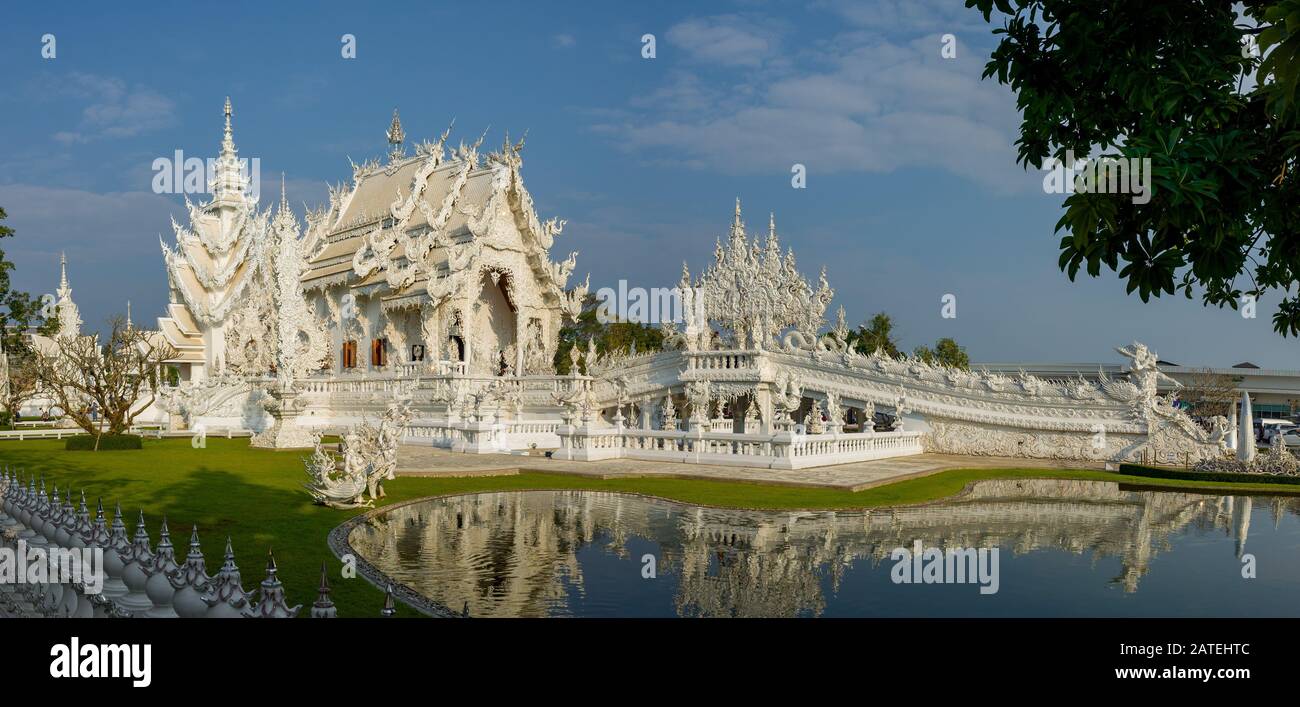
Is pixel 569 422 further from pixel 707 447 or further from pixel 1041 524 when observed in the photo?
pixel 1041 524

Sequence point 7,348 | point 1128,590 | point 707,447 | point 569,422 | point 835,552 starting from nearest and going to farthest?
point 1128,590 < point 835,552 < point 707,447 < point 569,422 < point 7,348

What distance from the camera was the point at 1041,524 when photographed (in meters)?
12.8

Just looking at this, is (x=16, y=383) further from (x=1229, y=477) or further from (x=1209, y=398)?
(x=1209, y=398)

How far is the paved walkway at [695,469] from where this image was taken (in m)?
16.5

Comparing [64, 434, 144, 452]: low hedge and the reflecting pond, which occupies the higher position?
[64, 434, 144, 452]: low hedge

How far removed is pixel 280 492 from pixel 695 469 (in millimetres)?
8021

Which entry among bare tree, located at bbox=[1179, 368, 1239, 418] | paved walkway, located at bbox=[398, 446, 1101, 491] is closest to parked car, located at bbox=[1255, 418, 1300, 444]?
bare tree, located at bbox=[1179, 368, 1239, 418]

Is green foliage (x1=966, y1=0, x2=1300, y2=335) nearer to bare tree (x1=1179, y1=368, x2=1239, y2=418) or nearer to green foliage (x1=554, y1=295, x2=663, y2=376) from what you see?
bare tree (x1=1179, y1=368, x2=1239, y2=418)

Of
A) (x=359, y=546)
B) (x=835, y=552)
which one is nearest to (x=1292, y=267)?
(x=835, y=552)

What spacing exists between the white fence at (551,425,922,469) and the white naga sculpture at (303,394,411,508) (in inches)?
241

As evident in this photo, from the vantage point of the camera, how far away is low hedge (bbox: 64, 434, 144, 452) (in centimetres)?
2336
